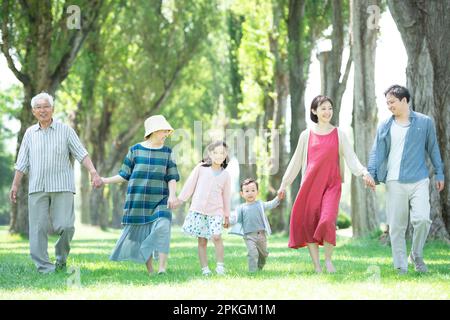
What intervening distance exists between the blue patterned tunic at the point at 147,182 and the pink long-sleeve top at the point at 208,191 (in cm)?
33

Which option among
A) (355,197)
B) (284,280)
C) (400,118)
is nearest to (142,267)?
(284,280)

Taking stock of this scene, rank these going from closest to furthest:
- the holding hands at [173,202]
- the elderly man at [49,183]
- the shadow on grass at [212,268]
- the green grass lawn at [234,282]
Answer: the green grass lawn at [234,282] < the shadow on grass at [212,268] < the holding hands at [173,202] < the elderly man at [49,183]

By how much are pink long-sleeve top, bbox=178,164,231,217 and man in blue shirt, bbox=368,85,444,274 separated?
1.98 metres

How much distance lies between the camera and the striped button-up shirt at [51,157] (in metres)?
11.7

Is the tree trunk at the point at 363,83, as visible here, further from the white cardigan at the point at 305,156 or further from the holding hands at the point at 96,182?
the holding hands at the point at 96,182

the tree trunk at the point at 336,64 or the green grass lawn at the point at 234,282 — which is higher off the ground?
the tree trunk at the point at 336,64

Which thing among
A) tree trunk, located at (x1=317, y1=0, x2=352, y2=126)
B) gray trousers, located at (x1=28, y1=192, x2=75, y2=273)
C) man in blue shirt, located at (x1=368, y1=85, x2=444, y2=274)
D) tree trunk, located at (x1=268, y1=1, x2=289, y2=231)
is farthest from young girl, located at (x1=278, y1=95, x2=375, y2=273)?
tree trunk, located at (x1=268, y1=1, x2=289, y2=231)

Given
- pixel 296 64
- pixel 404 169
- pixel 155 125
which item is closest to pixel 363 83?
pixel 296 64

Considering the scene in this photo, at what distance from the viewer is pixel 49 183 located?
11641 millimetres

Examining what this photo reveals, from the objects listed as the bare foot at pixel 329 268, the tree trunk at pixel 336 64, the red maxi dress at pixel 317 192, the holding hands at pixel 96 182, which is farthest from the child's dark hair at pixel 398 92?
the tree trunk at pixel 336 64

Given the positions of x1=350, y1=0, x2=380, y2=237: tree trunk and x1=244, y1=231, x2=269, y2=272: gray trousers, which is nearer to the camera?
x1=244, y1=231, x2=269, y2=272: gray trousers

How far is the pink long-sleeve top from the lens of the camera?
1146cm

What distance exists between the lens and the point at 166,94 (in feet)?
130

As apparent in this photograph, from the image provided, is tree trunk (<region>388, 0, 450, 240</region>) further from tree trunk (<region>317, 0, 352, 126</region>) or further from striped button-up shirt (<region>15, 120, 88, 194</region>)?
striped button-up shirt (<region>15, 120, 88, 194</region>)
